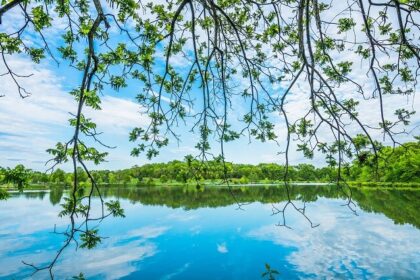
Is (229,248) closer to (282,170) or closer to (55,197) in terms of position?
(282,170)

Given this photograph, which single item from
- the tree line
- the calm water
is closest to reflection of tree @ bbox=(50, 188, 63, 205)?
the calm water

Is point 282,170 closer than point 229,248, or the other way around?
point 282,170

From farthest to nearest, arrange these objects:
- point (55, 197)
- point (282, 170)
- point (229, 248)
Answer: point (55, 197) < point (229, 248) < point (282, 170)

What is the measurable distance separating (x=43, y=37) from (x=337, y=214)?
103ft

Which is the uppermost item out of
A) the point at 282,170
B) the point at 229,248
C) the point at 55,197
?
the point at 282,170

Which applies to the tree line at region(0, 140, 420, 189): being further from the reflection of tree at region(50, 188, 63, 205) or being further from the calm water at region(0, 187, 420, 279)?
the reflection of tree at region(50, 188, 63, 205)

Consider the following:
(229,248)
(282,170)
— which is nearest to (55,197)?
(229,248)

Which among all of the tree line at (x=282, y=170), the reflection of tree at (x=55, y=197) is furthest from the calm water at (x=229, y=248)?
the reflection of tree at (x=55, y=197)

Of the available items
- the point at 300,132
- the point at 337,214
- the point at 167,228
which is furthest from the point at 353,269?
the point at 337,214

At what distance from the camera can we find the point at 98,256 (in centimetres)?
1791

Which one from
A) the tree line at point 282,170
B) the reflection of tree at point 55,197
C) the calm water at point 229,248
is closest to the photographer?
the tree line at point 282,170

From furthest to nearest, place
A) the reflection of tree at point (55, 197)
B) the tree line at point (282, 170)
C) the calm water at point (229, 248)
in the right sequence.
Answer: the reflection of tree at point (55, 197)
the calm water at point (229, 248)
the tree line at point (282, 170)

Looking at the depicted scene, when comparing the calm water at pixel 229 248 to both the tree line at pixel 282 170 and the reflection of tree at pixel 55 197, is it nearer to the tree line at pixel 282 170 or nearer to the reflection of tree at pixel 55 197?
the tree line at pixel 282 170

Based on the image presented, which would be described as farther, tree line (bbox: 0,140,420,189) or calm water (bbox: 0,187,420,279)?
calm water (bbox: 0,187,420,279)
